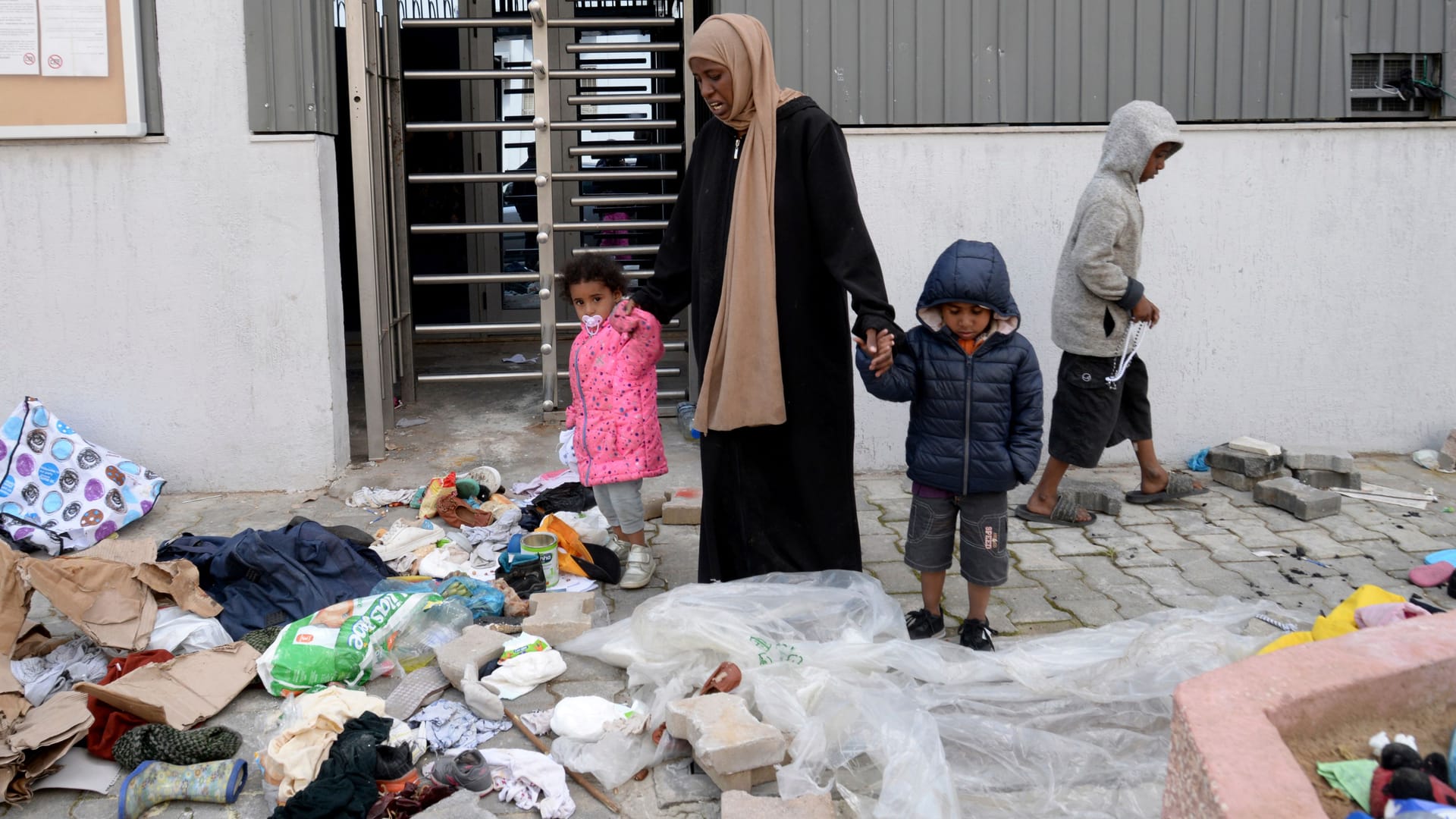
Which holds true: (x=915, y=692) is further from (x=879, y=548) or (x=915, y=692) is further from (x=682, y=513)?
(x=682, y=513)

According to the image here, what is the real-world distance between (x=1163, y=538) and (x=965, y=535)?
5.32 feet

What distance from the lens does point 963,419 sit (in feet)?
12.6

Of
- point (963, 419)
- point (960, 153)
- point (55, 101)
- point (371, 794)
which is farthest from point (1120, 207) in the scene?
point (55, 101)

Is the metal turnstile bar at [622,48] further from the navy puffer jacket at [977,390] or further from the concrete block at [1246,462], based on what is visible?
the concrete block at [1246,462]

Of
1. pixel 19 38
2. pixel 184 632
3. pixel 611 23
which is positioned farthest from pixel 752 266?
pixel 19 38

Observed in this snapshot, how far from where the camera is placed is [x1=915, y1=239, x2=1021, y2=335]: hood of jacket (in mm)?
3770

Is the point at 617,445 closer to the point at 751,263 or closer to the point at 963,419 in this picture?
the point at 751,263

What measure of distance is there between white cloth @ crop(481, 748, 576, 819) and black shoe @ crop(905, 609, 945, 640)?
1.36 meters

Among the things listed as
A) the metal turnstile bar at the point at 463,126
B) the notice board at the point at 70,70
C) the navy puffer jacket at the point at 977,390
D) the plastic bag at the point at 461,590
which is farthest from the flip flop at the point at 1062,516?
the notice board at the point at 70,70

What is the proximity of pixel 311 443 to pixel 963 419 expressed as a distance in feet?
11.2

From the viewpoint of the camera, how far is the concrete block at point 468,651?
12.2 feet

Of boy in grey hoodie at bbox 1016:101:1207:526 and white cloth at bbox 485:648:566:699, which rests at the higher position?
boy in grey hoodie at bbox 1016:101:1207:526

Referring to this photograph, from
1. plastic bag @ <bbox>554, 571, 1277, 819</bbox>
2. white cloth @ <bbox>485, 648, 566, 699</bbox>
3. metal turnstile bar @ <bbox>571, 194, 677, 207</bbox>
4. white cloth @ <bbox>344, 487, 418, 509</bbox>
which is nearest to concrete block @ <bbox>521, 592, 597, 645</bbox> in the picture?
plastic bag @ <bbox>554, 571, 1277, 819</bbox>

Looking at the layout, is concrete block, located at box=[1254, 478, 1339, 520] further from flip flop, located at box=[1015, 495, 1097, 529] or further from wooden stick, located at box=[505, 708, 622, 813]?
wooden stick, located at box=[505, 708, 622, 813]
